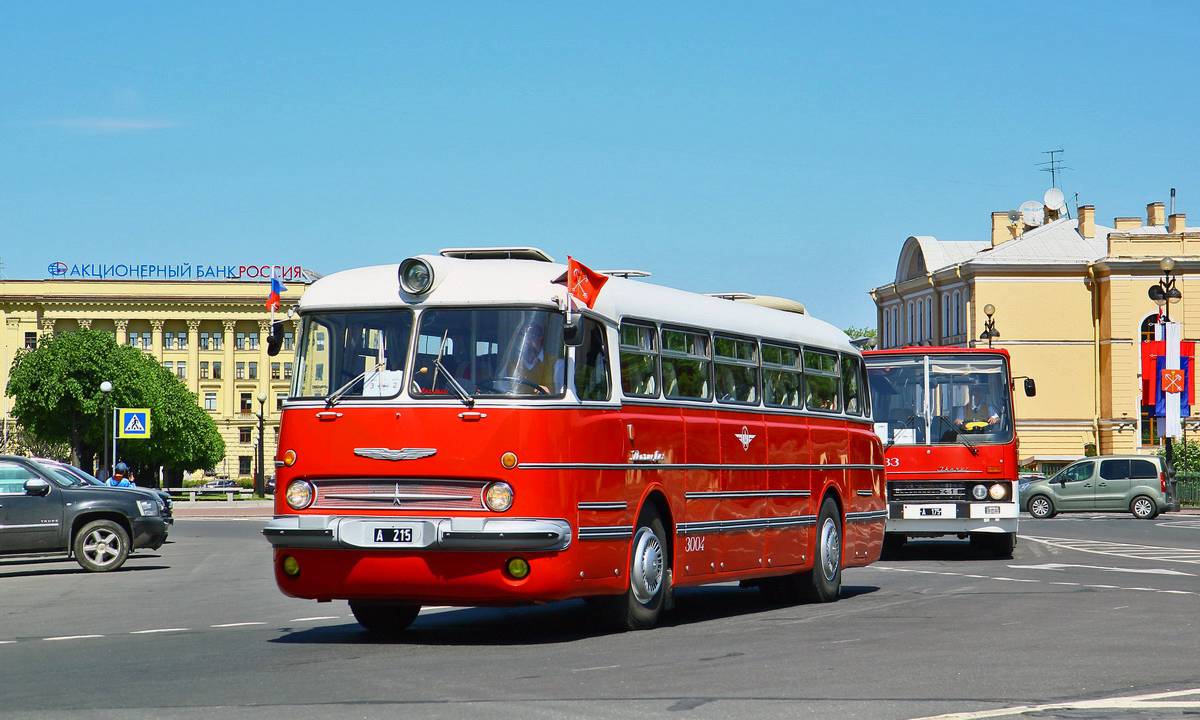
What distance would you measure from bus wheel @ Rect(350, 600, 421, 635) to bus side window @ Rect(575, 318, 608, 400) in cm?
225

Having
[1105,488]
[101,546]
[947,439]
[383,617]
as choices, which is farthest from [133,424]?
[383,617]

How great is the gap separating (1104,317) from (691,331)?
240ft

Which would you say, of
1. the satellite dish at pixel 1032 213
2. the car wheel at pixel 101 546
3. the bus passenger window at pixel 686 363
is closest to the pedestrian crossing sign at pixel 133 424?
the car wheel at pixel 101 546

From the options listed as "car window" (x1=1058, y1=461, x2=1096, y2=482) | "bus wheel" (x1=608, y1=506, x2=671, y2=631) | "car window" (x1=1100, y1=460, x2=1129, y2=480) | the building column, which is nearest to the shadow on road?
"bus wheel" (x1=608, y1=506, x2=671, y2=631)

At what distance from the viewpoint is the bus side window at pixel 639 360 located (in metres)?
12.6

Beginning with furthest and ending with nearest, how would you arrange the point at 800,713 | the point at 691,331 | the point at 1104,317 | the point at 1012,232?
1. the point at 1012,232
2. the point at 1104,317
3. the point at 691,331
4. the point at 800,713

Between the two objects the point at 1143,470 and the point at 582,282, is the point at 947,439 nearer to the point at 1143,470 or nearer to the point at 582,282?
the point at 582,282

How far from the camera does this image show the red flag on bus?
11.8 meters

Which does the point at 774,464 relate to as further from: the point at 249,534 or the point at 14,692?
the point at 249,534

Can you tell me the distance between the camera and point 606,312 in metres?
12.3

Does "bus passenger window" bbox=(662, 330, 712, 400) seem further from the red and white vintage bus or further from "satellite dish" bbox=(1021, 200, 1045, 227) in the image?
"satellite dish" bbox=(1021, 200, 1045, 227)

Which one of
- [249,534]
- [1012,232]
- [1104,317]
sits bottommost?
[249,534]

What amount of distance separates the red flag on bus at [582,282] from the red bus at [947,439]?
11.9 m

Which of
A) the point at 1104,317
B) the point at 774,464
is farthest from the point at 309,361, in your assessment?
the point at 1104,317
